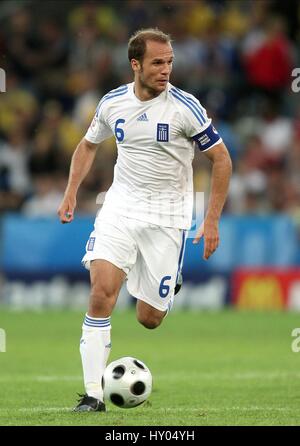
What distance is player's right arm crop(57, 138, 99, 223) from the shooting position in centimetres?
838

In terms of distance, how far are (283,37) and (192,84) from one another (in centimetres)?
178

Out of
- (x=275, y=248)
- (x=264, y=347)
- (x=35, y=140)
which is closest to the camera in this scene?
(x=264, y=347)

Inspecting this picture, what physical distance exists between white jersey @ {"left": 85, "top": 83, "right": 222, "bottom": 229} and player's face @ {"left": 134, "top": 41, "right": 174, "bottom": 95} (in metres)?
0.15

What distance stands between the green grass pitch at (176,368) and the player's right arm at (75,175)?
137 cm

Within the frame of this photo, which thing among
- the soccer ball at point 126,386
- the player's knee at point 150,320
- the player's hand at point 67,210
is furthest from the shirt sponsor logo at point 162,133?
the soccer ball at point 126,386

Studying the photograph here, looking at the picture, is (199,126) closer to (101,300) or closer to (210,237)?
(210,237)

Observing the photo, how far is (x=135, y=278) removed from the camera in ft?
27.7

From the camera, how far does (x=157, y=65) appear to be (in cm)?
808

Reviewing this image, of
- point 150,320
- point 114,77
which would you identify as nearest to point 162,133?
point 150,320

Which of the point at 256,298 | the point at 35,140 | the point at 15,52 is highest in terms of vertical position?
the point at 15,52

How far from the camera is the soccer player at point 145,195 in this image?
7941 millimetres
